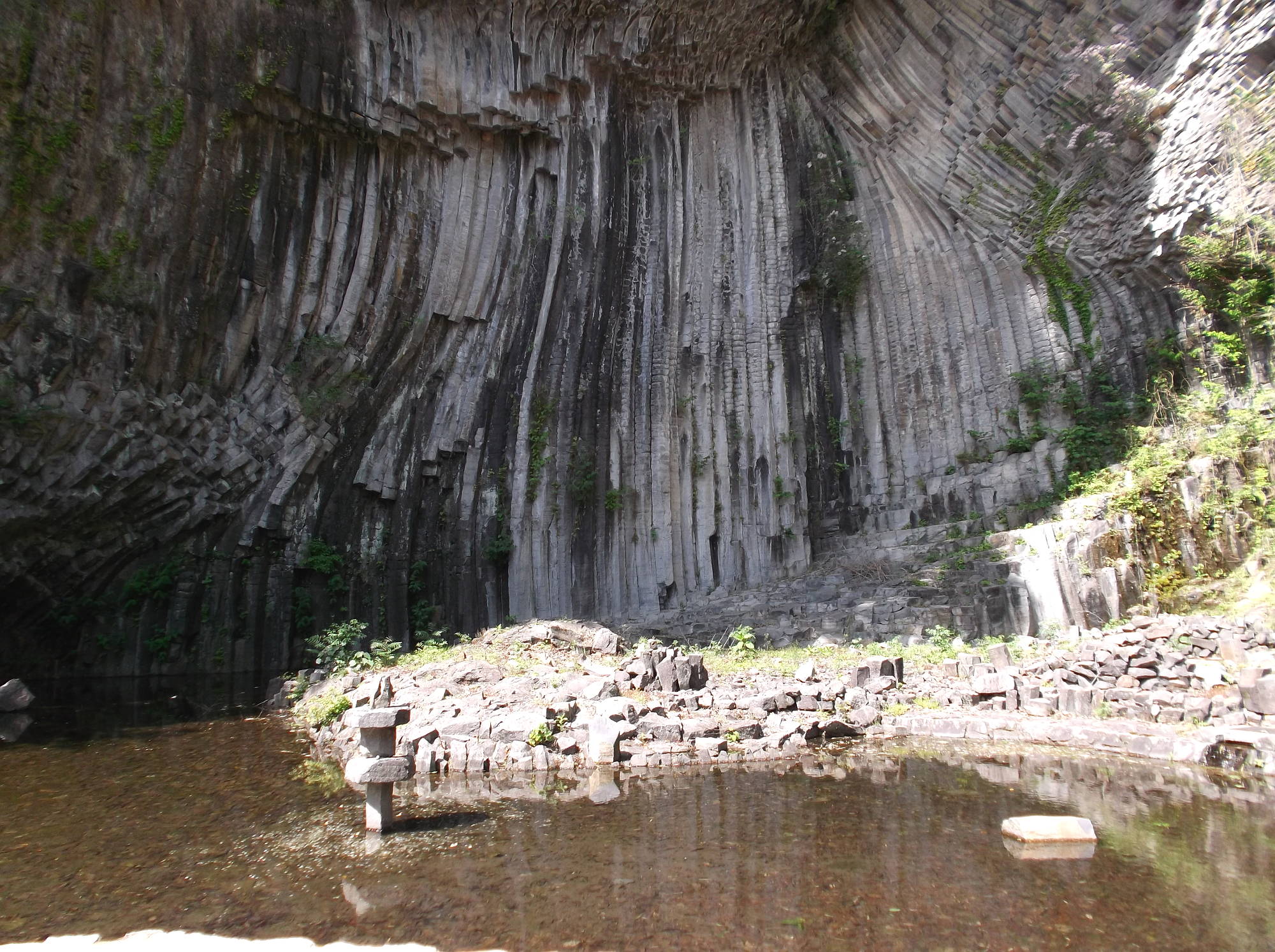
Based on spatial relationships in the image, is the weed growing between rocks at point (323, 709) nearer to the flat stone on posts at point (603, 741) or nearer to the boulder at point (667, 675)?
the flat stone on posts at point (603, 741)

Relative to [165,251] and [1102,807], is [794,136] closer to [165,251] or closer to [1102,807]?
[165,251]

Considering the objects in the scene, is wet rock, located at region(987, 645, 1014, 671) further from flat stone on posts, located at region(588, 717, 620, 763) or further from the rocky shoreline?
flat stone on posts, located at region(588, 717, 620, 763)

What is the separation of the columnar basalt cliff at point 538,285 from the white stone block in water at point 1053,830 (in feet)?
40.2

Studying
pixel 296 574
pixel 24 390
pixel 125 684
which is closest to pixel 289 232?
pixel 24 390

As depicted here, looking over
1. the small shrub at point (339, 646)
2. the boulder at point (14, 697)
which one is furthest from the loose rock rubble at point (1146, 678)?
the boulder at point (14, 697)

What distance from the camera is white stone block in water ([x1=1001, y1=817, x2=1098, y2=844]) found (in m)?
4.67

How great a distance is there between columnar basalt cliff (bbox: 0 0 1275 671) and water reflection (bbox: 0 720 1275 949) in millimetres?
9052

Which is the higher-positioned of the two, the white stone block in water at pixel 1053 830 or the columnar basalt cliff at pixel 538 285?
the columnar basalt cliff at pixel 538 285

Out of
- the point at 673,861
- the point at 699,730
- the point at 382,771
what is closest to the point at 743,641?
the point at 699,730

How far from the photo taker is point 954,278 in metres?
18.7

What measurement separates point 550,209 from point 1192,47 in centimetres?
1348

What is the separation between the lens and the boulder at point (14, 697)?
1009 centimetres

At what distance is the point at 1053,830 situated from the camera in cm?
470

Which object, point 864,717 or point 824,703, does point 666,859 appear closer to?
point 864,717
